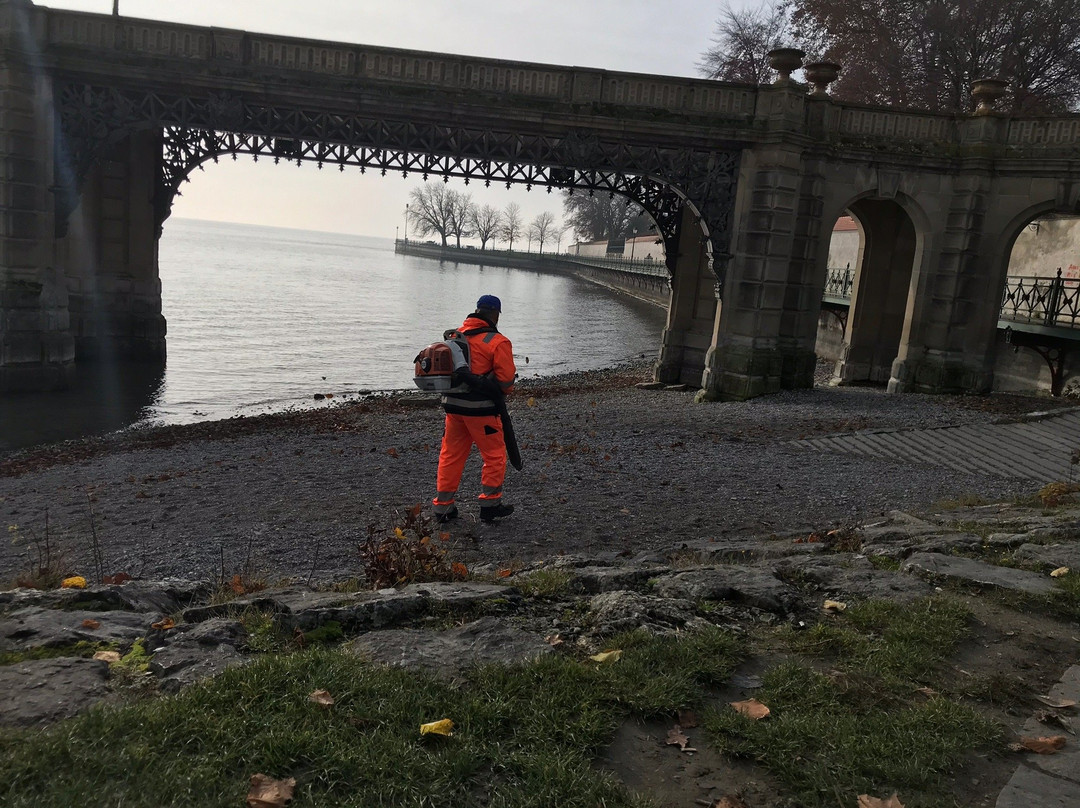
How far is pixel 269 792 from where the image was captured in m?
2.56

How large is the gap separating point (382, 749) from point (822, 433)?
11.7 metres

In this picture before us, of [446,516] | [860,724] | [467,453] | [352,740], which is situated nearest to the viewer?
[352,740]

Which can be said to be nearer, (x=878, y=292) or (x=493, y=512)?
(x=493, y=512)

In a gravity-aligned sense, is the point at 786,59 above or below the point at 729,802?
above

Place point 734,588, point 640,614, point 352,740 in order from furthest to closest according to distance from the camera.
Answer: point 734,588 → point 640,614 → point 352,740

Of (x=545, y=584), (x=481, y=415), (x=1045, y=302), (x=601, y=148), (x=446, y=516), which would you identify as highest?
(x=601, y=148)

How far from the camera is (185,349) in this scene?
28.6 metres

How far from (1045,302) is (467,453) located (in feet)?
59.1

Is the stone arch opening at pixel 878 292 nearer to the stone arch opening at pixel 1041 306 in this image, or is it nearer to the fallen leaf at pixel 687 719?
the stone arch opening at pixel 1041 306

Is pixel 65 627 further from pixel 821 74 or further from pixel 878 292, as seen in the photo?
pixel 878 292

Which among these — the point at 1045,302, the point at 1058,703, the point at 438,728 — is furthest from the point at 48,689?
the point at 1045,302

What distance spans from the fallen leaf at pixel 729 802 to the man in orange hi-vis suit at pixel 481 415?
15.9ft

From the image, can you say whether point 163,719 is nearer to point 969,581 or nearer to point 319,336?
point 969,581

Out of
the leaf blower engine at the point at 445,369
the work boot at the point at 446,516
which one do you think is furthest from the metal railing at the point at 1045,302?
the leaf blower engine at the point at 445,369
